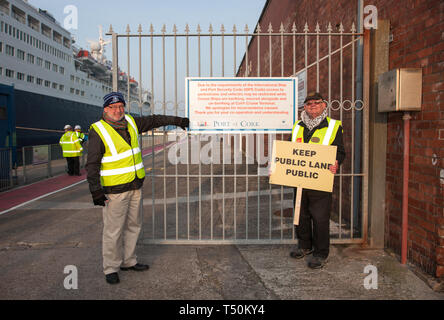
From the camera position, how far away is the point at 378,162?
4.71 metres

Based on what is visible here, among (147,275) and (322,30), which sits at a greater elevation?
(322,30)

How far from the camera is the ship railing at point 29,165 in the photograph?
412 inches

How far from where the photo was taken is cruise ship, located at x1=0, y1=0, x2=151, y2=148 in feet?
77.8

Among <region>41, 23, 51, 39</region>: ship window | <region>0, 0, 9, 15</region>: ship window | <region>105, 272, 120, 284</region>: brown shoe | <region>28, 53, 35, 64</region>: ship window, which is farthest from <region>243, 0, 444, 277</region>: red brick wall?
<region>41, 23, 51, 39</region>: ship window

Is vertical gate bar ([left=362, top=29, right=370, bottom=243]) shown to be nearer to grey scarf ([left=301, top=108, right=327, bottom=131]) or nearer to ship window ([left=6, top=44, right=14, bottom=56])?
grey scarf ([left=301, top=108, right=327, bottom=131])

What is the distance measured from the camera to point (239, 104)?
189 inches

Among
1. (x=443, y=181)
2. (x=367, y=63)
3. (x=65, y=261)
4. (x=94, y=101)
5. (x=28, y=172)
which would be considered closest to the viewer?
(x=443, y=181)

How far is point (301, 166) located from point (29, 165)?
11.0m

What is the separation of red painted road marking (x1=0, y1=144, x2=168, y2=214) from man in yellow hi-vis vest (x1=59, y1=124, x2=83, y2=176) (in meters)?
0.36

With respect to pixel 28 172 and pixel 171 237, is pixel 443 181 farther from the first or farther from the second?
pixel 28 172

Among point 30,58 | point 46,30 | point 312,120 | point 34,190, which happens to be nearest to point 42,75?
point 30,58
